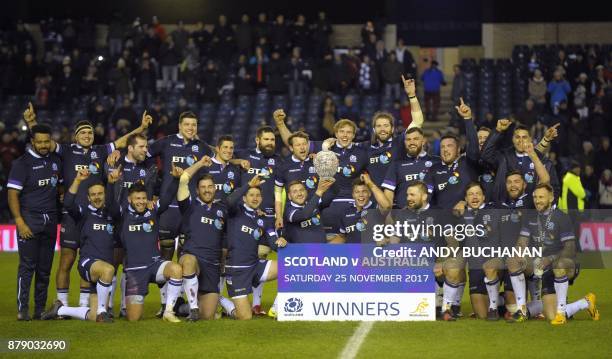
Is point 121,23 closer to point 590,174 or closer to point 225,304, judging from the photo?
point 590,174

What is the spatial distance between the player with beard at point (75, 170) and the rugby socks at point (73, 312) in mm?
188

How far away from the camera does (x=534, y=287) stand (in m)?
12.4

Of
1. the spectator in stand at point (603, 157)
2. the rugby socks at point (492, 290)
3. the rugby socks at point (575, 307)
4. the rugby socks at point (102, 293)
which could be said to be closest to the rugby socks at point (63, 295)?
the rugby socks at point (102, 293)

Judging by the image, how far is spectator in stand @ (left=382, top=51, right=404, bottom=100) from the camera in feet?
84.4

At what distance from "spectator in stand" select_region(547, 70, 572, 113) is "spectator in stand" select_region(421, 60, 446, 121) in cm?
269

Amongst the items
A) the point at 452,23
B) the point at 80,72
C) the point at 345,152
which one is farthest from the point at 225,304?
the point at 452,23

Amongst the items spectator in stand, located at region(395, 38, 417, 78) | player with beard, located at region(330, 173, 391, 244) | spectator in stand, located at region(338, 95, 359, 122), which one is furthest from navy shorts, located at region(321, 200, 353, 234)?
spectator in stand, located at region(395, 38, 417, 78)

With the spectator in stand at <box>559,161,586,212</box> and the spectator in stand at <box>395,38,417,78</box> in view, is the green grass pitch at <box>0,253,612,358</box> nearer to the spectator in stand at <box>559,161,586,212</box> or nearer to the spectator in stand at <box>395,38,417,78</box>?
the spectator in stand at <box>559,161,586,212</box>

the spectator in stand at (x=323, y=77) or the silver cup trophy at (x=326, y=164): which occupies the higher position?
the spectator in stand at (x=323, y=77)

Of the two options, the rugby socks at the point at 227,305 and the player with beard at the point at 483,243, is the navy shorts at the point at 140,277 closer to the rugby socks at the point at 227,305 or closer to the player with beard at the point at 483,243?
the rugby socks at the point at 227,305

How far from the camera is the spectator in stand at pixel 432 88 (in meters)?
26.2

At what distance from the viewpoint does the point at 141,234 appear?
40.7 ft

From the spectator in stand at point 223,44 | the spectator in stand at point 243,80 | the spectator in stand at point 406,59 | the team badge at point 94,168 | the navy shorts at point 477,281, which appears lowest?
the navy shorts at point 477,281

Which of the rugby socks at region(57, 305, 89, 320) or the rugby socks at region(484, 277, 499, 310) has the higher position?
the rugby socks at region(484, 277, 499, 310)
